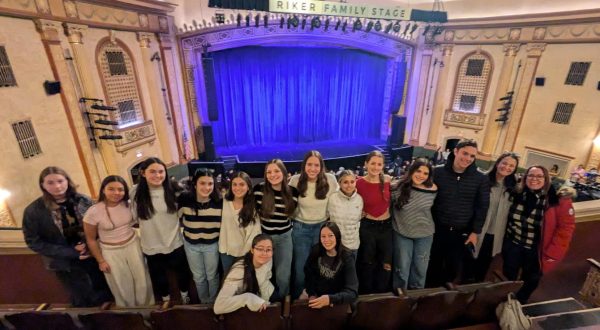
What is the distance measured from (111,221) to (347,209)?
5.88ft

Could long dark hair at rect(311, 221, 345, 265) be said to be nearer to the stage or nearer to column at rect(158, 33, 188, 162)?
the stage

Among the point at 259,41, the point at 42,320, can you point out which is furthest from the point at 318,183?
the point at 259,41

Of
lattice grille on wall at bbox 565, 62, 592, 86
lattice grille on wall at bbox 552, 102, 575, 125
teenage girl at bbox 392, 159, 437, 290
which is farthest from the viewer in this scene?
lattice grille on wall at bbox 552, 102, 575, 125

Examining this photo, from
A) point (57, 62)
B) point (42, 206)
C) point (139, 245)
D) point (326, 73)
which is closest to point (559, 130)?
point (326, 73)

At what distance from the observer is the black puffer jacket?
2297 mm

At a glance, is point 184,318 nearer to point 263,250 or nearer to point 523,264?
point 263,250

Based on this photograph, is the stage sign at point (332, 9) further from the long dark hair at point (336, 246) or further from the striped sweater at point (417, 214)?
the long dark hair at point (336, 246)

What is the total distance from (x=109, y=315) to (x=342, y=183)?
192cm

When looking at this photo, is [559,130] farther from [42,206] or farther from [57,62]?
[57,62]

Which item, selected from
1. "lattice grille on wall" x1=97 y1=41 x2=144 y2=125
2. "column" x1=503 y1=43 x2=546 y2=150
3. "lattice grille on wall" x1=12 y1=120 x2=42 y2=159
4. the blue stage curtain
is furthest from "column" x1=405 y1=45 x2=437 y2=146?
"lattice grille on wall" x1=12 y1=120 x2=42 y2=159

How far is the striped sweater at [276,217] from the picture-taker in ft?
7.50

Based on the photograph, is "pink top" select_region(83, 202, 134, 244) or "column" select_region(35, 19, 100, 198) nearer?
"pink top" select_region(83, 202, 134, 244)

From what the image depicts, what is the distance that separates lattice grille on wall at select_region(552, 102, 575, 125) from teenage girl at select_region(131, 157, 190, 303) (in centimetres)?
1090

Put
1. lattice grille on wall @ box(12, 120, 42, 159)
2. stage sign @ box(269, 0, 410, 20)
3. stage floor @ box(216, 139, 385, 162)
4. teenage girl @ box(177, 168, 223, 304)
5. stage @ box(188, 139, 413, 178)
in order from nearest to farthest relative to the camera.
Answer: teenage girl @ box(177, 168, 223, 304) → lattice grille on wall @ box(12, 120, 42, 159) → stage sign @ box(269, 0, 410, 20) → stage @ box(188, 139, 413, 178) → stage floor @ box(216, 139, 385, 162)
